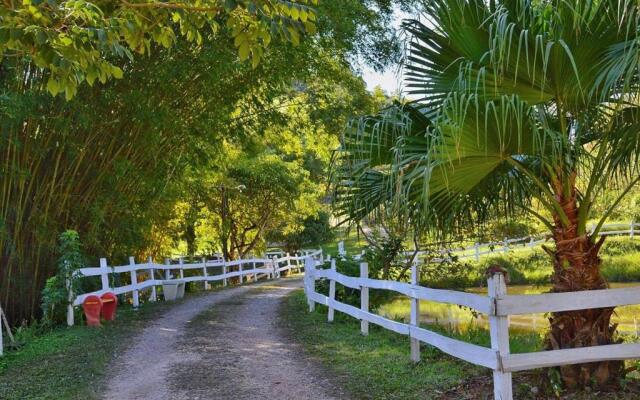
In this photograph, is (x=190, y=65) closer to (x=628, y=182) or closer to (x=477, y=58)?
(x=477, y=58)

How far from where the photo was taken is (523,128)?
4.41 m

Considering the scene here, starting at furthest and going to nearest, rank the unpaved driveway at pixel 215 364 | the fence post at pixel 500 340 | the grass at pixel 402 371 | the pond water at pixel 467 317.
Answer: the pond water at pixel 467 317 → the unpaved driveway at pixel 215 364 → the grass at pixel 402 371 → the fence post at pixel 500 340

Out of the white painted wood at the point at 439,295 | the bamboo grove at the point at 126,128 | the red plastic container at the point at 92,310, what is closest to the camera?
the white painted wood at the point at 439,295

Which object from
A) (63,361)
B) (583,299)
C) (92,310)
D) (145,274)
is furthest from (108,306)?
(583,299)

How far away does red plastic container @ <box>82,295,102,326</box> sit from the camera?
33.1ft

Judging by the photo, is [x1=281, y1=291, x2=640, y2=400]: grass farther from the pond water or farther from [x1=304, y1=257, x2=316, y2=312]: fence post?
the pond water

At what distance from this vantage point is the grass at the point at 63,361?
20.3ft

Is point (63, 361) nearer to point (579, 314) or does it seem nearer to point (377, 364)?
point (377, 364)

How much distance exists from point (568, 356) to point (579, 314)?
0.47 metres

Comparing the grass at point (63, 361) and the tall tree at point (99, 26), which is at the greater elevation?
the tall tree at point (99, 26)

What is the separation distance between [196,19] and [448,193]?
2.35 m

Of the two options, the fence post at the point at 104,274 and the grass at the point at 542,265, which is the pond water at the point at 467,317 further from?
the fence post at the point at 104,274

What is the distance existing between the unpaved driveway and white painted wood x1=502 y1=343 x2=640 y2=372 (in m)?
1.86

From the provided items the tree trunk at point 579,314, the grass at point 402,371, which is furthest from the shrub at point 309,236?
the tree trunk at point 579,314
